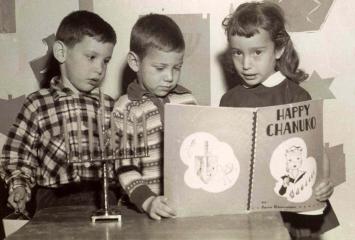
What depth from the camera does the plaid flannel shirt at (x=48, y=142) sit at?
195cm

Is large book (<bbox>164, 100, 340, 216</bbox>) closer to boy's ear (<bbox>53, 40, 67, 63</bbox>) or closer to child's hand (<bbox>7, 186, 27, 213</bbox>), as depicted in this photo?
child's hand (<bbox>7, 186, 27, 213</bbox>)

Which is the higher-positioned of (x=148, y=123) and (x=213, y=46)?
(x=213, y=46)

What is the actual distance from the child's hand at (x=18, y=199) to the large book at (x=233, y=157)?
0.52 metres

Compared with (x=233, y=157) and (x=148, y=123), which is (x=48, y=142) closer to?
(x=148, y=123)

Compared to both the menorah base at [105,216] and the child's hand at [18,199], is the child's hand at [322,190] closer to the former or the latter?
the menorah base at [105,216]

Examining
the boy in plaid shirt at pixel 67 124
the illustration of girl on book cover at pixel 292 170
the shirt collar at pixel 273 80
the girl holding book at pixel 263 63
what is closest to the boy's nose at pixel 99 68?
the boy in plaid shirt at pixel 67 124

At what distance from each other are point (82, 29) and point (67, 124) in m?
0.33

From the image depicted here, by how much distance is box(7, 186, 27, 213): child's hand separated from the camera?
1745 millimetres

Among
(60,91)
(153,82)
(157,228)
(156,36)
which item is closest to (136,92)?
(153,82)

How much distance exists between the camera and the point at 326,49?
219 cm

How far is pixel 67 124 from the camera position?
1.96m

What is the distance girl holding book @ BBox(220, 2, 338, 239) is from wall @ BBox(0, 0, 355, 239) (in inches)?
8.0

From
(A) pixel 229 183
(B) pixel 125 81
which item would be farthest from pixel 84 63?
(A) pixel 229 183

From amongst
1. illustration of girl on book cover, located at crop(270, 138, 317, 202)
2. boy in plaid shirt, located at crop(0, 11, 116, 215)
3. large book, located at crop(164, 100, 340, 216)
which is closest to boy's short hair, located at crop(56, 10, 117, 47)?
boy in plaid shirt, located at crop(0, 11, 116, 215)
